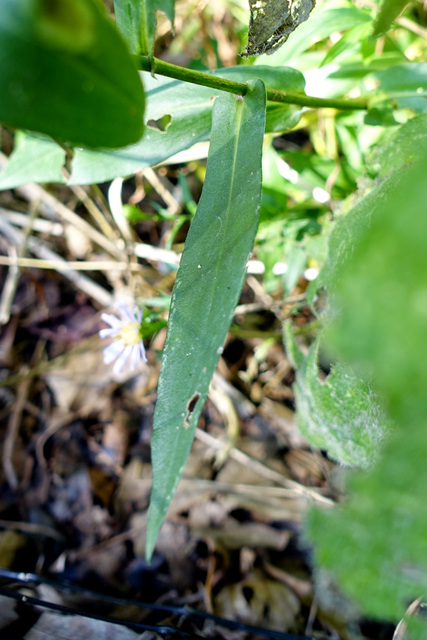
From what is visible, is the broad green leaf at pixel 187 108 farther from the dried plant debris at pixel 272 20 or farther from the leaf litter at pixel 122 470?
the leaf litter at pixel 122 470

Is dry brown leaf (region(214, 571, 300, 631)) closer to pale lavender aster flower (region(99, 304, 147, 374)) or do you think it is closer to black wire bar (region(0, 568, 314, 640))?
black wire bar (region(0, 568, 314, 640))

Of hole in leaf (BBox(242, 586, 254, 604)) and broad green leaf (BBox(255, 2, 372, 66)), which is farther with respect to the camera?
hole in leaf (BBox(242, 586, 254, 604))

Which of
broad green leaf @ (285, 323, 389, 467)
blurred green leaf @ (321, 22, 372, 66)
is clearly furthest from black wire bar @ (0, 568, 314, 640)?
blurred green leaf @ (321, 22, 372, 66)

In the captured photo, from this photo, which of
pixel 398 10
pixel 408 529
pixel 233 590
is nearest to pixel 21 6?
pixel 408 529

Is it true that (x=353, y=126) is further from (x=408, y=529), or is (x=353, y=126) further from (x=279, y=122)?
(x=408, y=529)

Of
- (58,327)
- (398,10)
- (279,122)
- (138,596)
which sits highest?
(398,10)
